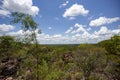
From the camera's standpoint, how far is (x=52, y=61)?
2781 centimetres

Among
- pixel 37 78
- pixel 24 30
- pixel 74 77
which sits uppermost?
pixel 24 30

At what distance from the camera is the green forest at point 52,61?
38.0 feet

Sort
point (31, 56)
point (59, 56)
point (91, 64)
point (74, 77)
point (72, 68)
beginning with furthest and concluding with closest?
point (59, 56) → point (72, 68) → point (74, 77) → point (91, 64) → point (31, 56)

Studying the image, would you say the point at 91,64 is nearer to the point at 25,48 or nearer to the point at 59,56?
the point at 25,48

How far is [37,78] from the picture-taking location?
42.6ft

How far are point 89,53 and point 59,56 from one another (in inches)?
716

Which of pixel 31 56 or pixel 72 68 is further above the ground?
pixel 31 56

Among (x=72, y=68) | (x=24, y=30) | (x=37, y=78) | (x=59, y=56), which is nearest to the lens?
(x=24, y=30)

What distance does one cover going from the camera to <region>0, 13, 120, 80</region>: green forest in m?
11.6

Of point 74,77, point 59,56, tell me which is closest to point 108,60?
point 74,77

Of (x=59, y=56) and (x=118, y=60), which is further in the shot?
(x=59, y=56)

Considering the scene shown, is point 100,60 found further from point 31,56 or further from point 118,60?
Result: point 31,56

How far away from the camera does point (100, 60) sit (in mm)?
21609

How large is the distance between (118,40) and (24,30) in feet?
62.5
